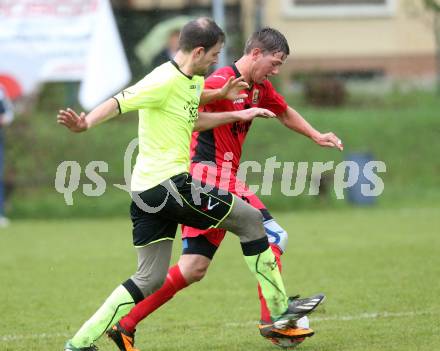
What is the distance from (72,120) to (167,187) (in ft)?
2.35

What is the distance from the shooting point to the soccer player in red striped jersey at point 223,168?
251 inches

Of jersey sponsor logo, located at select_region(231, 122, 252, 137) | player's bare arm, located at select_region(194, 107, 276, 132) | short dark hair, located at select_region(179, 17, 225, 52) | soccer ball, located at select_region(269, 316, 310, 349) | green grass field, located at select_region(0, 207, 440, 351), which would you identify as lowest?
green grass field, located at select_region(0, 207, 440, 351)

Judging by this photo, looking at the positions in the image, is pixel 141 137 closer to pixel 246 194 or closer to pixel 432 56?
pixel 246 194

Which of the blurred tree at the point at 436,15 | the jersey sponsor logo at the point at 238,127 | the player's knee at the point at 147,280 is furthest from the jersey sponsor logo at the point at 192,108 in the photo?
the blurred tree at the point at 436,15

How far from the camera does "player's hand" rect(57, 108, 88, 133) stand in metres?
5.34

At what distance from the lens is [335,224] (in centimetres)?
1414

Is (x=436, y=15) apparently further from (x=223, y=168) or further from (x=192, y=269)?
(x=192, y=269)

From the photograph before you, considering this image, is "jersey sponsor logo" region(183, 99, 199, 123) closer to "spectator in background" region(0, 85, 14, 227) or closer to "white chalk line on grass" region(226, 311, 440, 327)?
"white chalk line on grass" region(226, 311, 440, 327)

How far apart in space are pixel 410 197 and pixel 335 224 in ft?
12.6

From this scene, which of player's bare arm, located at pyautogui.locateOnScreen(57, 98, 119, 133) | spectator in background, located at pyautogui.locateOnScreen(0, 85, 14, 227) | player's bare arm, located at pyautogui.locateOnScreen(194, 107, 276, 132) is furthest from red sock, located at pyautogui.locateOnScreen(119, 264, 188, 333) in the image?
spectator in background, located at pyautogui.locateOnScreen(0, 85, 14, 227)

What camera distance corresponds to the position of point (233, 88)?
6191mm

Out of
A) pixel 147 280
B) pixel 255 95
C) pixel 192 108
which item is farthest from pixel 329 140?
pixel 147 280

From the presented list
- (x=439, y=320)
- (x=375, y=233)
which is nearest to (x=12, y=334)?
(x=439, y=320)

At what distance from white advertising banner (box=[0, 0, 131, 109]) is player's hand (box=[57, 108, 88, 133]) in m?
11.7
